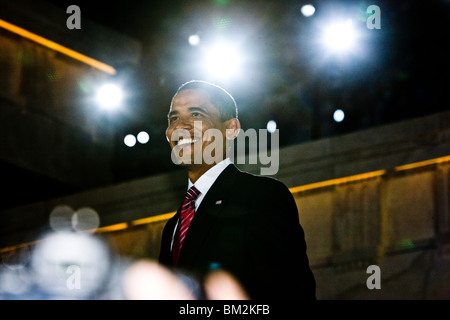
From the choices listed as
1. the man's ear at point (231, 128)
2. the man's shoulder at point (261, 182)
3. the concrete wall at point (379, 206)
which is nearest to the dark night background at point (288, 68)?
the concrete wall at point (379, 206)

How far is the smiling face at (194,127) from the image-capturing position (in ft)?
8.21

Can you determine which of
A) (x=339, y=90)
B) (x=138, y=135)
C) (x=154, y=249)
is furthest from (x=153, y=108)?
(x=339, y=90)

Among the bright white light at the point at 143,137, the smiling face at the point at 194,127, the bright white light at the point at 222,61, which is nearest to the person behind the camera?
the smiling face at the point at 194,127

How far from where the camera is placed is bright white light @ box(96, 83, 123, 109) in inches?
392

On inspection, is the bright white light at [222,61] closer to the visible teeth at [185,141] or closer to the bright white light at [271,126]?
the bright white light at [271,126]

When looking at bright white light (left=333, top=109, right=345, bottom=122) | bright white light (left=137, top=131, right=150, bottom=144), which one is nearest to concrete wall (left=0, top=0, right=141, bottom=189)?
bright white light (left=137, top=131, right=150, bottom=144)

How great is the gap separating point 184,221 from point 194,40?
7.24m

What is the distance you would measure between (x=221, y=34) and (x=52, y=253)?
140 inches

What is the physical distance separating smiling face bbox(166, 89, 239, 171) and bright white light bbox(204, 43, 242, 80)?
6.30m

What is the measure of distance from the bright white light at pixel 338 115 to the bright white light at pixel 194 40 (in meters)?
2.20

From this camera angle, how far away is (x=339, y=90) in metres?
8.29

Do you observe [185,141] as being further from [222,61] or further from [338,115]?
[222,61]
